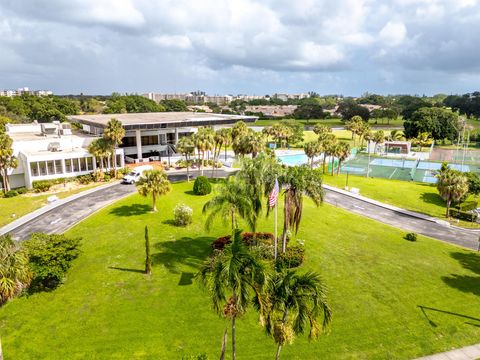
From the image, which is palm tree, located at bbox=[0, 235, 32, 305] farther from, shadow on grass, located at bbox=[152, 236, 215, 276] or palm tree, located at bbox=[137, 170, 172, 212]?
palm tree, located at bbox=[137, 170, 172, 212]

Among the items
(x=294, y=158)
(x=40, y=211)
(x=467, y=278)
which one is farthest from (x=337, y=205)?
(x=294, y=158)

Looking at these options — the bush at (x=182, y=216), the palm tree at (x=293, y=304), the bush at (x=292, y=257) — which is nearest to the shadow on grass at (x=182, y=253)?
the bush at (x=182, y=216)

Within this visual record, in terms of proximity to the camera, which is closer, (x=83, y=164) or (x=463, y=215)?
(x=463, y=215)

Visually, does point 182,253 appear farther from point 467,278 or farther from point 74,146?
point 74,146

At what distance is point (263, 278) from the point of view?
47.5 feet

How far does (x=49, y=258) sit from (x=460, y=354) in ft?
92.6

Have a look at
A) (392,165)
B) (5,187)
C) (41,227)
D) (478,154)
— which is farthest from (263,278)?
(478,154)

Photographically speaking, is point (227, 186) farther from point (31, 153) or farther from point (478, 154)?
point (478, 154)

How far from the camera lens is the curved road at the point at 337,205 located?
38.0 metres

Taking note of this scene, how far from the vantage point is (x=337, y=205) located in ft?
163

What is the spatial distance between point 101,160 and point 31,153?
11.1 m

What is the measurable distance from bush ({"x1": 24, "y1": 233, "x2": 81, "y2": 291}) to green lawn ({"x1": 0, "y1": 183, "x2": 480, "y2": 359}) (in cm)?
117

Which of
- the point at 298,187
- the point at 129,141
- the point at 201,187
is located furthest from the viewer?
the point at 129,141

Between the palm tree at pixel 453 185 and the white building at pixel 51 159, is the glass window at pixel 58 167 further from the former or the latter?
the palm tree at pixel 453 185
